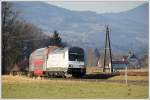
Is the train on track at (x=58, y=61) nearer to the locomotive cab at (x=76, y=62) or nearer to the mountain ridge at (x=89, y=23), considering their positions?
the locomotive cab at (x=76, y=62)

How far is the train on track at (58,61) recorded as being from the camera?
1170 inches

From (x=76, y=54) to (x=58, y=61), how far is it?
4.15 feet

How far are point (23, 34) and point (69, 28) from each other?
4403mm

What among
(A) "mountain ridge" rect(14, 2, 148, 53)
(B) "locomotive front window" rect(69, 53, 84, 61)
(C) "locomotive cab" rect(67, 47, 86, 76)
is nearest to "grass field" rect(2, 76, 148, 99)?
(A) "mountain ridge" rect(14, 2, 148, 53)

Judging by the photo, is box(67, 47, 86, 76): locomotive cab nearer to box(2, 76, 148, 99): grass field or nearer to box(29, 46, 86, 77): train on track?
box(29, 46, 86, 77): train on track

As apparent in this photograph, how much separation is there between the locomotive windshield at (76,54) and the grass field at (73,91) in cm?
737

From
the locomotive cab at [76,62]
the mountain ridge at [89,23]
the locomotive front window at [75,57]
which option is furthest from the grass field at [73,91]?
the locomotive front window at [75,57]

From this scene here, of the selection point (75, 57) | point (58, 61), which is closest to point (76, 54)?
point (75, 57)

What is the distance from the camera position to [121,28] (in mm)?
24562

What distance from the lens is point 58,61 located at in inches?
1217

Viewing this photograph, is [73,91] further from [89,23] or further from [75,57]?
[75,57]

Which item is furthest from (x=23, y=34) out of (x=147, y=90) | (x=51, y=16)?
(x=147, y=90)

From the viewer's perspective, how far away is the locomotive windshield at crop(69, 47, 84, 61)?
99.3 ft

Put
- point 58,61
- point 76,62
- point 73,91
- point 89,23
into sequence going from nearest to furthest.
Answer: point 73,91, point 89,23, point 76,62, point 58,61
